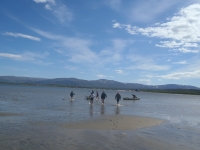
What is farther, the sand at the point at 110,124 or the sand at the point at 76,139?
the sand at the point at 110,124

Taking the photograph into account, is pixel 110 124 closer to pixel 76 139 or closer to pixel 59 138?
pixel 76 139

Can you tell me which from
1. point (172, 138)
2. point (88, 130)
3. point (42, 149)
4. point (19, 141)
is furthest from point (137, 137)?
point (19, 141)

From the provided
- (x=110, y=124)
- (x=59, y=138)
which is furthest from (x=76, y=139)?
(x=110, y=124)

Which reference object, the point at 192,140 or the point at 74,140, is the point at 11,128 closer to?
the point at 74,140

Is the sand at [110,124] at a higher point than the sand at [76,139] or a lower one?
higher

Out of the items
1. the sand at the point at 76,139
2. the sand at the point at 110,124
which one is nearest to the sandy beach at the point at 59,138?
the sand at the point at 76,139

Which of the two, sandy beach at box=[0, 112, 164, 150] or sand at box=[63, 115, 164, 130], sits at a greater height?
sand at box=[63, 115, 164, 130]

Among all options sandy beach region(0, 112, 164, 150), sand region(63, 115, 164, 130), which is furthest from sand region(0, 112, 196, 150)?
sand region(63, 115, 164, 130)

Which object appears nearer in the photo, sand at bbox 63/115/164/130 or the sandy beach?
the sandy beach

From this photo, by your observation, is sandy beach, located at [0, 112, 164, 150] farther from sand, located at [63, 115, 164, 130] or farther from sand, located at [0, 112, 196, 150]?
sand, located at [63, 115, 164, 130]

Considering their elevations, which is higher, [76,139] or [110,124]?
[110,124]

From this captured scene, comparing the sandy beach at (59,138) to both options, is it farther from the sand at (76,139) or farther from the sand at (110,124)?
the sand at (110,124)

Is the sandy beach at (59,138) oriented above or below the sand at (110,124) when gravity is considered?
below

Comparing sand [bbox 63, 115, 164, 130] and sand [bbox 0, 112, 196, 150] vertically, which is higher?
sand [bbox 63, 115, 164, 130]
